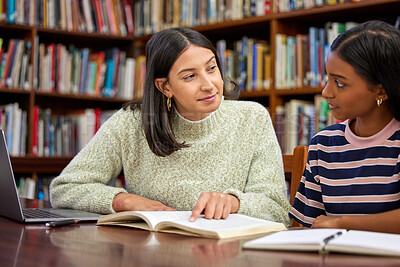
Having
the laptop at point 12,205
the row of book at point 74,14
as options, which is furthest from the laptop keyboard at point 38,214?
the row of book at point 74,14

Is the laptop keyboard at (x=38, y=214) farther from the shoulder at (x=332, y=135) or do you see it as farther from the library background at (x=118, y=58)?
the library background at (x=118, y=58)

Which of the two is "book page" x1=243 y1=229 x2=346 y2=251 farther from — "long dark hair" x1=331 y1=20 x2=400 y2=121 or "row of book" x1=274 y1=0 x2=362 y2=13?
"row of book" x1=274 y1=0 x2=362 y2=13

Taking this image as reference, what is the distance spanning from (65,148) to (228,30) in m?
1.22

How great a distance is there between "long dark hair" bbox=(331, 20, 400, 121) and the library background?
1423 mm

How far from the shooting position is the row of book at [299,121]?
265 centimetres

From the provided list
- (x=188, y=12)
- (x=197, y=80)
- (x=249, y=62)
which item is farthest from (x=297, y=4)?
(x=197, y=80)

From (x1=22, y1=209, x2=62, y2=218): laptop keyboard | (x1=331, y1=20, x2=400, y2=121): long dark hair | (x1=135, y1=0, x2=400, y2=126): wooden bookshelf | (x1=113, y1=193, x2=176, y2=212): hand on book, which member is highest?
(x1=135, y1=0, x2=400, y2=126): wooden bookshelf

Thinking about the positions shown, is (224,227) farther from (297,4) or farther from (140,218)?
(297,4)

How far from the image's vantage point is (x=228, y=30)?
3.08 meters

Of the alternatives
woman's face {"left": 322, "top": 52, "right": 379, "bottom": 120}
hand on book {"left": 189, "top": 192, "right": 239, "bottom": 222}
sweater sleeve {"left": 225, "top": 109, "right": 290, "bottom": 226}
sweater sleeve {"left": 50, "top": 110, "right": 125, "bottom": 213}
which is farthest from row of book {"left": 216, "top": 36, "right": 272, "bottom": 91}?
hand on book {"left": 189, "top": 192, "right": 239, "bottom": 222}

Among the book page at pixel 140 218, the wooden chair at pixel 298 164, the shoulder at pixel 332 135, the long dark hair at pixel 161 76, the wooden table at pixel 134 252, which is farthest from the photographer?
the long dark hair at pixel 161 76

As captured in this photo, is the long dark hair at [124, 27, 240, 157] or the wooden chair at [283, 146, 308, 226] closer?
the wooden chair at [283, 146, 308, 226]

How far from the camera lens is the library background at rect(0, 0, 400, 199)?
8.86 feet

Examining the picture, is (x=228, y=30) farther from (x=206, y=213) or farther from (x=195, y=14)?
(x=206, y=213)
